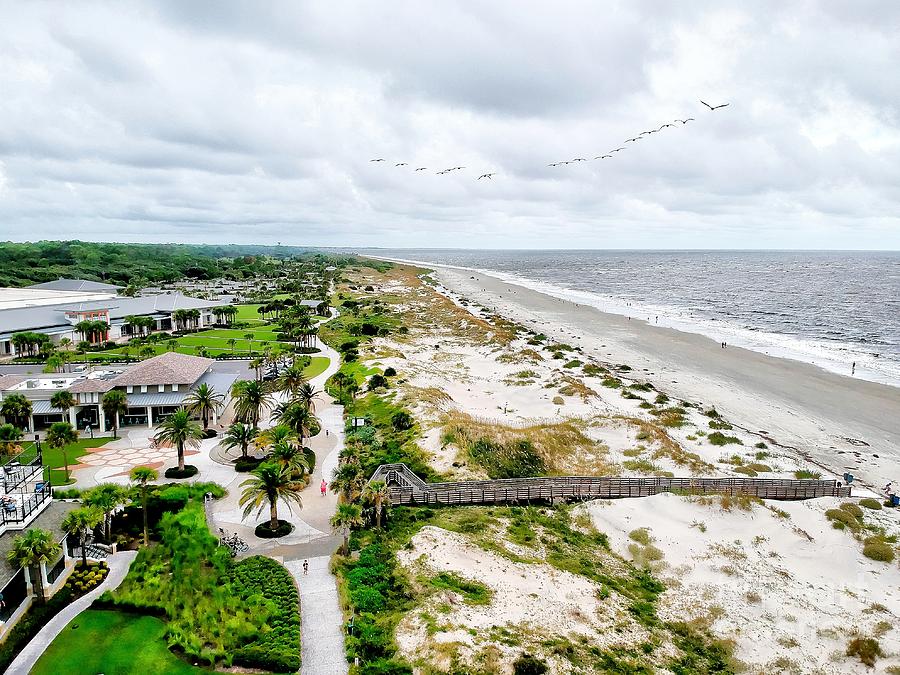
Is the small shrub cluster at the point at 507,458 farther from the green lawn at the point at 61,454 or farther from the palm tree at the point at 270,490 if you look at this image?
the green lawn at the point at 61,454

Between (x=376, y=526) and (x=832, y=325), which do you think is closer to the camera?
(x=376, y=526)

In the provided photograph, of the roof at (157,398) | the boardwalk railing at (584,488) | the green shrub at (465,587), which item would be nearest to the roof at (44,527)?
the boardwalk railing at (584,488)

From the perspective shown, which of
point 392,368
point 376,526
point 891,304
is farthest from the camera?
point 891,304

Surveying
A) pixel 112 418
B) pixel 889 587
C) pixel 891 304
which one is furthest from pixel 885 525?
pixel 891 304

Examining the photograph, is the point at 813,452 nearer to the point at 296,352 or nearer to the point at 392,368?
the point at 392,368

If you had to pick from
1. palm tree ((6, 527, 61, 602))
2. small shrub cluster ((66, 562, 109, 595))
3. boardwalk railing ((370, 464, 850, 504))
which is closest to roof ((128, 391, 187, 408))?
boardwalk railing ((370, 464, 850, 504))

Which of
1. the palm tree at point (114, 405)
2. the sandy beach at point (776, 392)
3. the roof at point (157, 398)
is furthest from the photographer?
the roof at point (157, 398)

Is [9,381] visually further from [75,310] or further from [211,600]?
[211,600]
